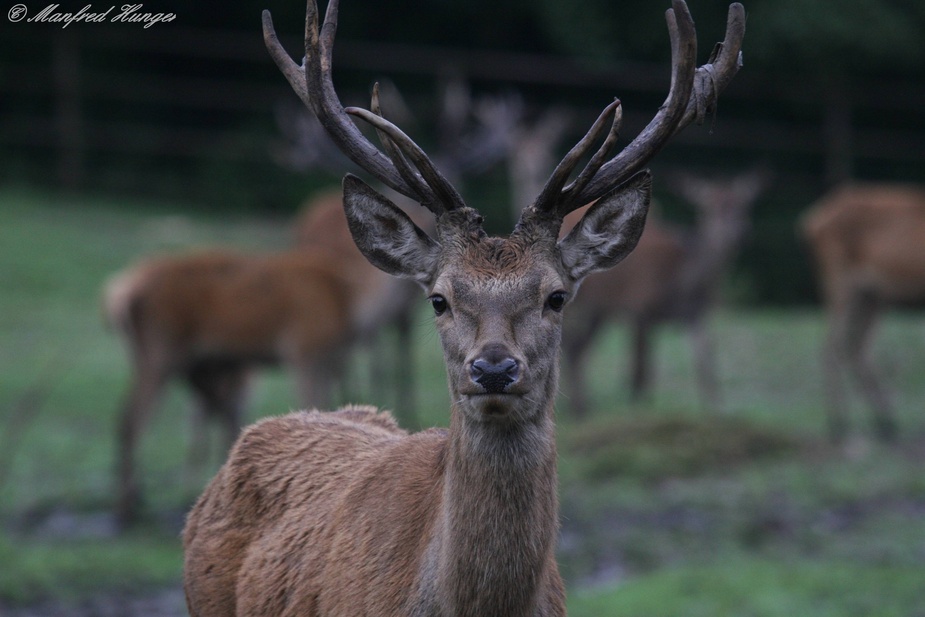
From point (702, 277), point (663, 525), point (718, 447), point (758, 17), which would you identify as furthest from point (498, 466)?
point (758, 17)

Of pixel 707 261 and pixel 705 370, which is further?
pixel 707 261

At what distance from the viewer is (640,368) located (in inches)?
501

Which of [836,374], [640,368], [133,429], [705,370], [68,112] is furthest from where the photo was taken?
[68,112]

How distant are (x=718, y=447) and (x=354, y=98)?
12667 mm

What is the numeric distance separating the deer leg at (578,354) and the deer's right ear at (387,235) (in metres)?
7.92

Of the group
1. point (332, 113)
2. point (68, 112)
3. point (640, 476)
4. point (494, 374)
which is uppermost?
point (68, 112)

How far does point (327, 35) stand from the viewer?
4.21 meters

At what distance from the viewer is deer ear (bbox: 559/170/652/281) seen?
13.5ft

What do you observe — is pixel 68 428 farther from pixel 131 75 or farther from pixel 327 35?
pixel 131 75

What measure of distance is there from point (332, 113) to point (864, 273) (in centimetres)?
874

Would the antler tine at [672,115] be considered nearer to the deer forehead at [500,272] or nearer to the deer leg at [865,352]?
the deer forehead at [500,272]

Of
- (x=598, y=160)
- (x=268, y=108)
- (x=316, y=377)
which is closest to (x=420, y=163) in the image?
(x=598, y=160)

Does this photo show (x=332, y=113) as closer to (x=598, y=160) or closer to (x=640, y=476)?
(x=598, y=160)

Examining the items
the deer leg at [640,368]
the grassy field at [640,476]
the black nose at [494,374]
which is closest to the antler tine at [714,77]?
the black nose at [494,374]
